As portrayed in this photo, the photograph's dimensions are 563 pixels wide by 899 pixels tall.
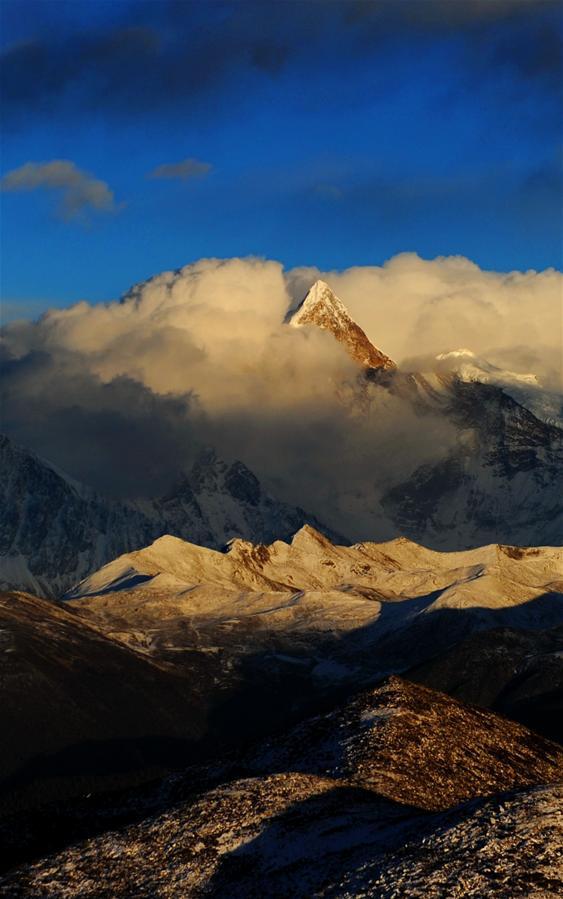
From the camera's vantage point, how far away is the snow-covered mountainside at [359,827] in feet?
317

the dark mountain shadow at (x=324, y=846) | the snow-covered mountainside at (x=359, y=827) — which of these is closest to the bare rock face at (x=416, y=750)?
the snow-covered mountainside at (x=359, y=827)

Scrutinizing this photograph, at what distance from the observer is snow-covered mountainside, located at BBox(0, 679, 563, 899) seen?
317 ft

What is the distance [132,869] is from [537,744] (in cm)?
4501

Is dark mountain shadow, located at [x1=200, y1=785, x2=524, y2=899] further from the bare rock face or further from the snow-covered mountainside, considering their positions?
the bare rock face

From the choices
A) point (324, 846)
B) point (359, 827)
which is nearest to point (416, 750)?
point (359, 827)

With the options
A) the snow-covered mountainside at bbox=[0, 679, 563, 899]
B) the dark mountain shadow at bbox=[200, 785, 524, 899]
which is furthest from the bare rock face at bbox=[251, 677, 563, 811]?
the dark mountain shadow at bbox=[200, 785, 524, 899]

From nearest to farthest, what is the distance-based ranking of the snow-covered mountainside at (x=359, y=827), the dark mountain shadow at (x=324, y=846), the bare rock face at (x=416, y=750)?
the snow-covered mountainside at (x=359, y=827)
the dark mountain shadow at (x=324, y=846)
the bare rock face at (x=416, y=750)

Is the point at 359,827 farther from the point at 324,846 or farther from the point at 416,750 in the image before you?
the point at 416,750

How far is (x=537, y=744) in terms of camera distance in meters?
141

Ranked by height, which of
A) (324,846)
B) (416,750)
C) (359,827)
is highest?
(416,750)

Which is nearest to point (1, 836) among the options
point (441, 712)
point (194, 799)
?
point (194, 799)

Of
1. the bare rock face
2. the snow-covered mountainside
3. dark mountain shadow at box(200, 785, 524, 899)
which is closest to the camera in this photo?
the snow-covered mountainside

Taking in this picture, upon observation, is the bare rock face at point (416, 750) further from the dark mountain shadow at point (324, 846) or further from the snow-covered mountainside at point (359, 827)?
the dark mountain shadow at point (324, 846)

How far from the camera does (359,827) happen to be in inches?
4296
